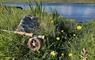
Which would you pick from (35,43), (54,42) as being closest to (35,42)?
(35,43)

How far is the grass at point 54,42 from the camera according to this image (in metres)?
5.63

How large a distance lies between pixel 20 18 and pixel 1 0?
1.13 meters

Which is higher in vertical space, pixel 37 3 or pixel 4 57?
pixel 37 3

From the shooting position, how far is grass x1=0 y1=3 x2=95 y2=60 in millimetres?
5633

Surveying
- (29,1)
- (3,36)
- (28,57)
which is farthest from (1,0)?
(28,57)

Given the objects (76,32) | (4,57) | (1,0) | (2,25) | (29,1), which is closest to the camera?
(4,57)

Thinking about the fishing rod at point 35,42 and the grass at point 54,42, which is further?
the fishing rod at point 35,42

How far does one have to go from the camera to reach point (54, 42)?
606 cm

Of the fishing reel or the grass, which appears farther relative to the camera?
the fishing reel

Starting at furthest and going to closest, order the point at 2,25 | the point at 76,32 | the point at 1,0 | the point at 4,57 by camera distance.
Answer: the point at 1,0 < the point at 2,25 < the point at 76,32 < the point at 4,57

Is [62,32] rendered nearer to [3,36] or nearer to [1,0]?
[3,36]

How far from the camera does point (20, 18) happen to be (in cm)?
706

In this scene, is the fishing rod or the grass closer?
the grass

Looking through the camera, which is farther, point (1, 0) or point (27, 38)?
point (1, 0)
